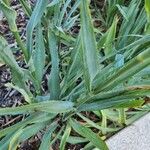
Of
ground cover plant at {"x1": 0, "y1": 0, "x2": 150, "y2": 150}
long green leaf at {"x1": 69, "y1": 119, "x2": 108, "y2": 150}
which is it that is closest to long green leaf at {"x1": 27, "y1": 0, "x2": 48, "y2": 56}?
ground cover plant at {"x1": 0, "y1": 0, "x2": 150, "y2": 150}

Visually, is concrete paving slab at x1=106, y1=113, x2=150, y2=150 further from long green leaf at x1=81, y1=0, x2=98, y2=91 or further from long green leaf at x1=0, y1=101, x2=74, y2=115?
long green leaf at x1=81, y1=0, x2=98, y2=91

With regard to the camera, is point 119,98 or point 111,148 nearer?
point 119,98

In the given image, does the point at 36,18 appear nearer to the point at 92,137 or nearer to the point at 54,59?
the point at 54,59

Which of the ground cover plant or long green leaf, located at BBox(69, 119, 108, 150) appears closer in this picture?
the ground cover plant

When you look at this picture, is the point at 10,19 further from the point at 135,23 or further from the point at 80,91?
the point at 135,23

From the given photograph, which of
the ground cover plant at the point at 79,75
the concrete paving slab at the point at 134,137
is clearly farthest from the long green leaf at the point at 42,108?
the concrete paving slab at the point at 134,137

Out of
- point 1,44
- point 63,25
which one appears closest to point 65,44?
point 63,25
